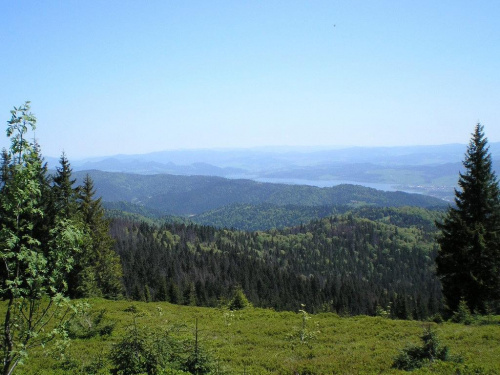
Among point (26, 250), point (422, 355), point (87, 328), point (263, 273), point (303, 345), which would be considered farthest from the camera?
point (263, 273)

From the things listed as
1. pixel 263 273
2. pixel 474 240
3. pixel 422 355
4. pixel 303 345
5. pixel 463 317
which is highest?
pixel 474 240

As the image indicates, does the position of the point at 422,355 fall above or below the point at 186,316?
above

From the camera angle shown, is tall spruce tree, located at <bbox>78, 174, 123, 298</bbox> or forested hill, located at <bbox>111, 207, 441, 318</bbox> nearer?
tall spruce tree, located at <bbox>78, 174, 123, 298</bbox>

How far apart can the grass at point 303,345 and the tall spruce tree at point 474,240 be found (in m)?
8.00

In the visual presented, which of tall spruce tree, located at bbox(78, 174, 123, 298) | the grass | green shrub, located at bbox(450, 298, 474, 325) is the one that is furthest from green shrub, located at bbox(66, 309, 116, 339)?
green shrub, located at bbox(450, 298, 474, 325)

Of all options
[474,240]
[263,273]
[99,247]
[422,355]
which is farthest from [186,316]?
[263,273]

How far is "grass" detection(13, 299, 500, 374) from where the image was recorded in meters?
13.8

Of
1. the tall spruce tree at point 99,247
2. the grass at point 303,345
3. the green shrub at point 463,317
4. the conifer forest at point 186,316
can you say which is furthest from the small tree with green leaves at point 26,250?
the tall spruce tree at point 99,247

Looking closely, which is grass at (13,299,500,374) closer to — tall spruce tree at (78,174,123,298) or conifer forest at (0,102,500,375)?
conifer forest at (0,102,500,375)

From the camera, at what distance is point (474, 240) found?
27078 millimetres

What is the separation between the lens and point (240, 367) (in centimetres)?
1479

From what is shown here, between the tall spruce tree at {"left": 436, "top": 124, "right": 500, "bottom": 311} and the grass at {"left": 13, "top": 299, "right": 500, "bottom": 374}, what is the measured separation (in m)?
8.00

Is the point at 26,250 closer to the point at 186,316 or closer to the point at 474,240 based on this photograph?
the point at 186,316

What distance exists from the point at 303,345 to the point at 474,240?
59.7ft
